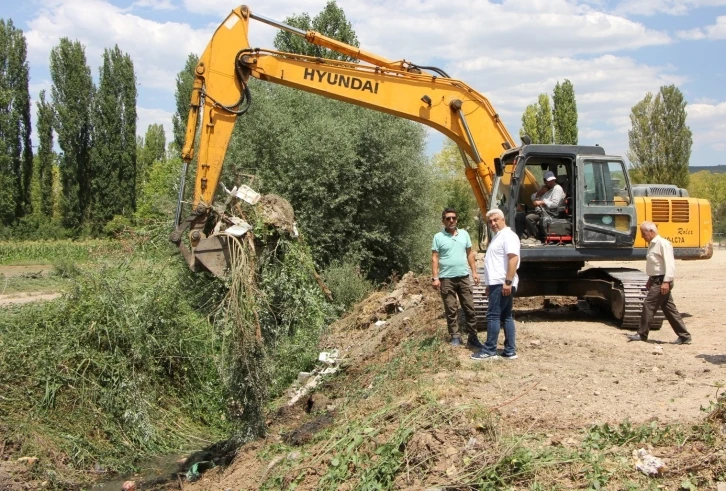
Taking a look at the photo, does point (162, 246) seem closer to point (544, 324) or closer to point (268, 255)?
point (268, 255)

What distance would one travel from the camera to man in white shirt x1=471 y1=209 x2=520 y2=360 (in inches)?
329

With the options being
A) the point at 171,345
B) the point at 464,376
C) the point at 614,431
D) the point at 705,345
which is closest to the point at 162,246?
the point at 171,345

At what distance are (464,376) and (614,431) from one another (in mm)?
2094

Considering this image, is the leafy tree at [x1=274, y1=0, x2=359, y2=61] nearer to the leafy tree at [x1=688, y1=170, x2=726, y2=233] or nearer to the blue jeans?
the blue jeans

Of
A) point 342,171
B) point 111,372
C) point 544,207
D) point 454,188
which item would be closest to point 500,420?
point 111,372

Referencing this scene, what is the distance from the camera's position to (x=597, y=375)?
771 centimetres

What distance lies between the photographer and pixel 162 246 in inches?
398

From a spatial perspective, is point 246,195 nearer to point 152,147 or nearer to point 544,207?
point 544,207

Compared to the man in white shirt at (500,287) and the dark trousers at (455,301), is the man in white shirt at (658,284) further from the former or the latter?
the dark trousers at (455,301)

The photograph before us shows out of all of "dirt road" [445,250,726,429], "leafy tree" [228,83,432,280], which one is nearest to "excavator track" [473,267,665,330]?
"dirt road" [445,250,726,429]

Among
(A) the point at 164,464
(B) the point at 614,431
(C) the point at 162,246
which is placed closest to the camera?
(B) the point at 614,431

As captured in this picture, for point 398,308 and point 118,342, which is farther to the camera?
point 398,308

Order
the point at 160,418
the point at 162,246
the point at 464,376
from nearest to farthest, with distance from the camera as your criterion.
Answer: the point at 464,376 < the point at 160,418 < the point at 162,246

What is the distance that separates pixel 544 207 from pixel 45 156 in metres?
37.2
